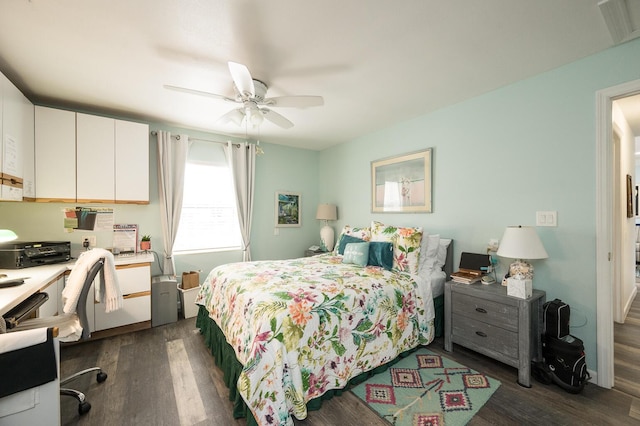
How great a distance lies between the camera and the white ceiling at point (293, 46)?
163 centimetres

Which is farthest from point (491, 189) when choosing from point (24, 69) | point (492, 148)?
point (24, 69)

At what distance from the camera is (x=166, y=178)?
3.60 m

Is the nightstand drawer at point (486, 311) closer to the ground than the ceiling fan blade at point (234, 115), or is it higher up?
closer to the ground

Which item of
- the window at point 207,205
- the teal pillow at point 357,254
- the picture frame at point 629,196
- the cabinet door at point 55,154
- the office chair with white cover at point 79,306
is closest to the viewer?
the office chair with white cover at point 79,306

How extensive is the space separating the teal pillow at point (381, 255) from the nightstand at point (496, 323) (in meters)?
0.61

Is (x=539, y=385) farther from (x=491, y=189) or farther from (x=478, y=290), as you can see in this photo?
(x=491, y=189)

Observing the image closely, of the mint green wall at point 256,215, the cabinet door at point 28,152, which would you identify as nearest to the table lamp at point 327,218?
the mint green wall at point 256,215

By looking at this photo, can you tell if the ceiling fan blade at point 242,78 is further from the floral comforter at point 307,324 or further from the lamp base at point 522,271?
the lamp base at point 522,271

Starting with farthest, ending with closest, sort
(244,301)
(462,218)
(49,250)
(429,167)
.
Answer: (429,167)
(462,218)
(49,250)
(244,301)

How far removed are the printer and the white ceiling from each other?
1.58m

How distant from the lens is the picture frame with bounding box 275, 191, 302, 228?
467cm

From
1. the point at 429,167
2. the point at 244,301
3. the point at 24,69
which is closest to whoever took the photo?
the point at 244,301

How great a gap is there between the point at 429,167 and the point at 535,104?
44.3 inches

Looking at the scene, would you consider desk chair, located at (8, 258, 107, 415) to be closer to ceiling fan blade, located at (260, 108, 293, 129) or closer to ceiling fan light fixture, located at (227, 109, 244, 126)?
ceiling fan light fixture, located at (227, 109, 244, 126)
